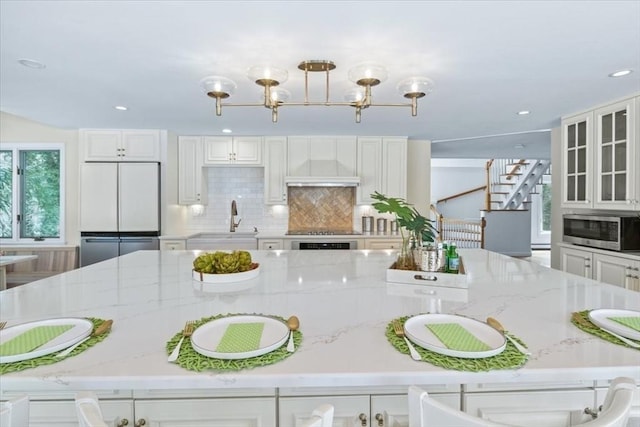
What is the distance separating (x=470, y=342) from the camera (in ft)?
3.16

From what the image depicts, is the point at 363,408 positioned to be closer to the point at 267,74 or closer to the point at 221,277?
the point at 221,277

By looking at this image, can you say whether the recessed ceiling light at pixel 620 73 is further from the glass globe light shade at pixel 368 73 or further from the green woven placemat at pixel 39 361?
the green woven placemat at pixel 39 361

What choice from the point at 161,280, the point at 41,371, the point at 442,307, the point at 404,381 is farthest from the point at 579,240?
the point at 41,371

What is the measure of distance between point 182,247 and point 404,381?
409 cm

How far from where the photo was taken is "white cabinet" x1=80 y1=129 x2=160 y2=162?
4441 mm

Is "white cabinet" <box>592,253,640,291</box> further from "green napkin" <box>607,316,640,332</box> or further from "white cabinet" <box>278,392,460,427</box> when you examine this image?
"white cabinet" <box>278,392,460,427</box>

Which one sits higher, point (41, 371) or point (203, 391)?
point (41, 371)

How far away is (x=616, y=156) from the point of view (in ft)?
10.6

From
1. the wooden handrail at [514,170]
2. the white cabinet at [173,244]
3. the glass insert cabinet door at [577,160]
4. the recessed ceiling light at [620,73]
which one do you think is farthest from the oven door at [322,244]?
the wooden handrail at [514,170]

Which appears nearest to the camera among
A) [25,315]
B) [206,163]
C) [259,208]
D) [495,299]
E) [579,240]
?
[25,315]

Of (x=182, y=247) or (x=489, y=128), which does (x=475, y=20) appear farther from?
(x=182, y=247)

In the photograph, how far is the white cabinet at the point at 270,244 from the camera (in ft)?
14.8

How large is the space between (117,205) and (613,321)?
4.82 m

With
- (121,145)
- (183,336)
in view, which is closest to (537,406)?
(183,336)
